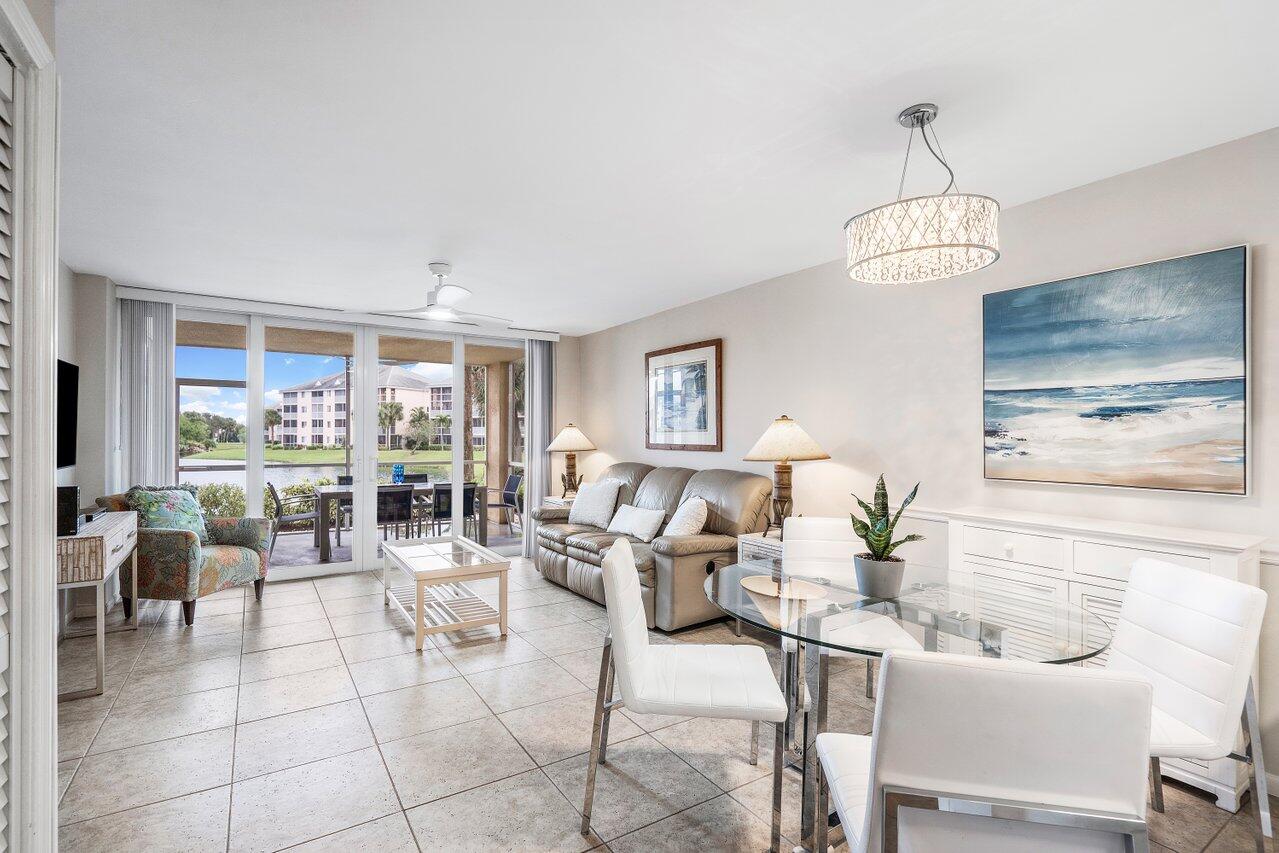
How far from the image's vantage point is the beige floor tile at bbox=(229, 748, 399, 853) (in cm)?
200

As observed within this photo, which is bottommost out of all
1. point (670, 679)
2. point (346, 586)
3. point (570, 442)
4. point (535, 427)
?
point (346, 586)

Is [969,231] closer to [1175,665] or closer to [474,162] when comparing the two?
[1175,665]

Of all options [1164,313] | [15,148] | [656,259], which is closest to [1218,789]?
[1164,313]

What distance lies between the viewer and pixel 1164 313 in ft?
8.02

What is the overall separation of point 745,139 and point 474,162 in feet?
3.61

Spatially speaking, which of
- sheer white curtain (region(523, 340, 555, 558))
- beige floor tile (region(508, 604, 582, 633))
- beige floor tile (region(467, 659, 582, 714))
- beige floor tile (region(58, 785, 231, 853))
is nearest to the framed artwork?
sheer white curtain (region(523, 340, 555, 558))

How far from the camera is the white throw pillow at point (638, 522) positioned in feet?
15.2

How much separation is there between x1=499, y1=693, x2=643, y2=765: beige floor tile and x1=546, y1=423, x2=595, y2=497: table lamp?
3278mm

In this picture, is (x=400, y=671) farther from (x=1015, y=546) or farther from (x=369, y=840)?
(x=1015, y=546)

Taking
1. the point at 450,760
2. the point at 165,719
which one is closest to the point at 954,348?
the point at 450,760

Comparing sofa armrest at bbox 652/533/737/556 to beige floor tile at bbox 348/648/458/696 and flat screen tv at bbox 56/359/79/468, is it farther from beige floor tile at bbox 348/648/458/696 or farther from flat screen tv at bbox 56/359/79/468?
flat screen tv at bbox 56/359/79/468

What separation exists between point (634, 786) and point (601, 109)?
96.2 inches

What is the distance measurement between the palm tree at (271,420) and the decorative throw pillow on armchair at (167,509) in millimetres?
963

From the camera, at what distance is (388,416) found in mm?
5844
